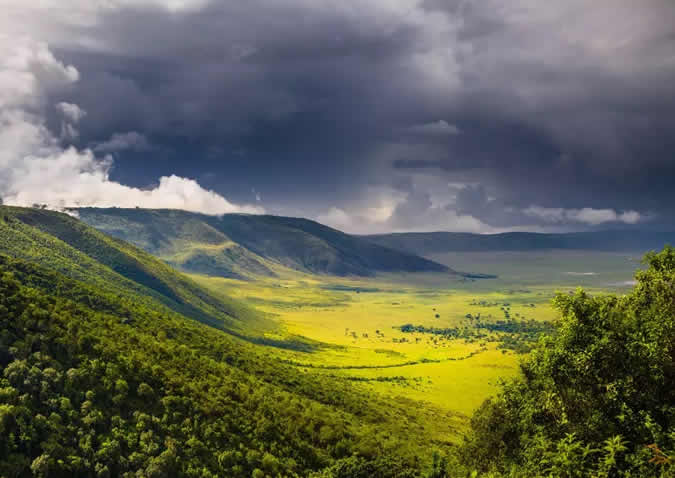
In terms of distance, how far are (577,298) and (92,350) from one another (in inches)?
3009

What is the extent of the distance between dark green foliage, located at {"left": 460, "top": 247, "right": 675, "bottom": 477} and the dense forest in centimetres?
12

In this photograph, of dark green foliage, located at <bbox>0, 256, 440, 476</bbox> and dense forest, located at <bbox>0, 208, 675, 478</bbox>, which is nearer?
dense forest, located at <bbox>0, 208, 675, 478</bbox>

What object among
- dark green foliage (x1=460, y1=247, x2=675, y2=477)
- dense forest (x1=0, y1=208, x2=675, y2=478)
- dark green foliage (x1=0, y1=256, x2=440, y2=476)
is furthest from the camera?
dark green foliage (x1=0, y1=256, x2=440, y2=476)

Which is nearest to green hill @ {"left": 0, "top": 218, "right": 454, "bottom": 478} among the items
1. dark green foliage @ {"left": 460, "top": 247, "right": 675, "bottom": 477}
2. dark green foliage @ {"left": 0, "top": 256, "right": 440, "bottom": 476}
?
dark green foliage @ {"left": 0, "top": 256, "right": 440, "bottom": 476}

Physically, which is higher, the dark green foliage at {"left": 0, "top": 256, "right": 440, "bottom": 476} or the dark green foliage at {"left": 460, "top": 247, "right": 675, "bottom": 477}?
the dark green foliage at {"left": 460, "top": 247, "right": 675, "bottom": 477}

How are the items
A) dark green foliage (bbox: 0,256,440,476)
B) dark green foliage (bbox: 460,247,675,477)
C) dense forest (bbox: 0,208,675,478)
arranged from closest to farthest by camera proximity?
1. dark green foliage (bbox: 460,247,675,477)
2. dense forest (bbox: 0,208,675,478)
3. dark green foliage (bbox: 0,256,440,476)

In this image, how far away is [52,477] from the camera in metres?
48.8

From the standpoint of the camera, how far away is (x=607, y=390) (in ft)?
94.3

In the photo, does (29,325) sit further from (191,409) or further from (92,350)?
(191,409)

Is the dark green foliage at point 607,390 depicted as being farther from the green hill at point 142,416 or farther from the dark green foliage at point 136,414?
the green hill at point 142,416

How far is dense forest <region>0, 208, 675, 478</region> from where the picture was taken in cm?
2864

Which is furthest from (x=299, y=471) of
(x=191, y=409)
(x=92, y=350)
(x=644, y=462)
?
(x=644, y=462)

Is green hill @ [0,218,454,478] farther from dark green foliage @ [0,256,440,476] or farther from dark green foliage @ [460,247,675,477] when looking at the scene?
dark green foliage @ [460,247,675,477]

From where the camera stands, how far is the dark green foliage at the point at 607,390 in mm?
26031
